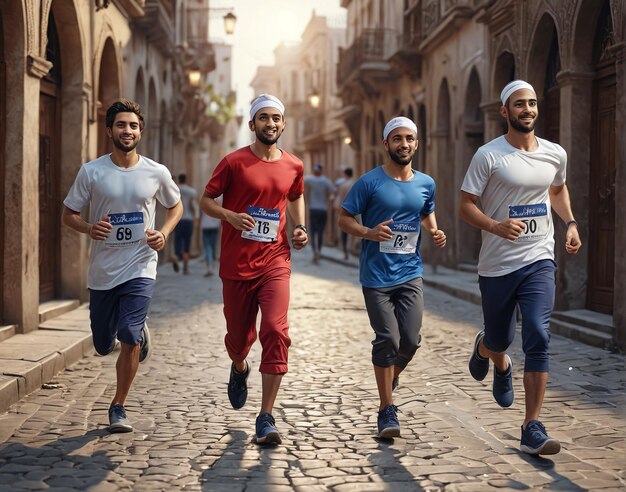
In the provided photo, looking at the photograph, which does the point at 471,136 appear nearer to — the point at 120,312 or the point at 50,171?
the point at 50,171

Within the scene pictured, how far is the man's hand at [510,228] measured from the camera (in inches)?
217

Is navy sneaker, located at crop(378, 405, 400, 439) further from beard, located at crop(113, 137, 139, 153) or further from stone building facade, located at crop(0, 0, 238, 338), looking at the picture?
stone building facade, located at crop(0, 0, 238, 338)

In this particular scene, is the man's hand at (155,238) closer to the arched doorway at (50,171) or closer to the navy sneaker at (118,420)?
the navy sneaker at (118,420)

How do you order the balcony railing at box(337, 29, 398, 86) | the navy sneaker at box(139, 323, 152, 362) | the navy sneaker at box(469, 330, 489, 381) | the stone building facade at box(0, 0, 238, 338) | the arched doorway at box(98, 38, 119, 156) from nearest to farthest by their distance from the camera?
1. the navy sneaker at box(139, 323, 152, 362)
2. the navy sneaker at box(469, 330, 489, 381)
3. the stone building facade at box(0, 0, 238, 338)
4. the arched doorway at box(98, 38, 119, 156)
5. the balcony railing at box(337, 29, 398, 86)

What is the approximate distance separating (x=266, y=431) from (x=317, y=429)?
1.79ft

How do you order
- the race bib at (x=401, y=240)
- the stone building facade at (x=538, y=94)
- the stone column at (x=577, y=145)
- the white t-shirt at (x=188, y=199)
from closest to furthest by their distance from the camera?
1. the race bib at (x=401, y=240)
2. the stone building facade at (x=538, y=94)
3. the stone column at (x=577, y=145)
4. the white t-shirt at (x=188, y=199)

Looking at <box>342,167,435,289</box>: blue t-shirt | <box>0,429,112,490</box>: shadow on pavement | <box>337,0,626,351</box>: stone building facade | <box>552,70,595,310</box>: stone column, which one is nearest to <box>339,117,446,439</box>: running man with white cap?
<box>342,167,435,289</box>: blue t-shirt

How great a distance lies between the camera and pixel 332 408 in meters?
6.68

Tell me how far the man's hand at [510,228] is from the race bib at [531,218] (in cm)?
11

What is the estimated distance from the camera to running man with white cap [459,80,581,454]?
5.52 meters

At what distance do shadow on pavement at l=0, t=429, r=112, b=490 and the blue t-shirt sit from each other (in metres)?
1.87

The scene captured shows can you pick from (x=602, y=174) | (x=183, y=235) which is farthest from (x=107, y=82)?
(x=602, y=174)

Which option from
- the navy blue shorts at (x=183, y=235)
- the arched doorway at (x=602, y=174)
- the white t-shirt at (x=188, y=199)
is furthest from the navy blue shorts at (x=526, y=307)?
the navy blue shorts at (x=183, y=235)

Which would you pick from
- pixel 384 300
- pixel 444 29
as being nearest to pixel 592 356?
pixel 384 300
